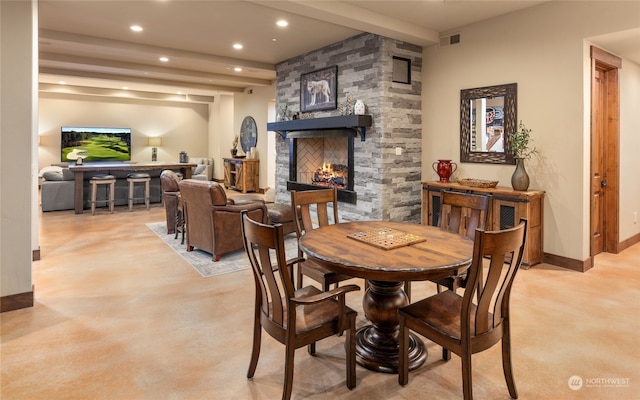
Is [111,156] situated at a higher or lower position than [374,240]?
higher

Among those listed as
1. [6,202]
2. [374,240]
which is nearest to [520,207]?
[374,240]

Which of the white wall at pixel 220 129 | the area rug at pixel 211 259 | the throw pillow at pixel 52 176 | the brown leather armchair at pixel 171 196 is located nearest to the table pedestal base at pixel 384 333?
the area rug at pixel 211 259

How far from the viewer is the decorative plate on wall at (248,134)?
33.6 ft

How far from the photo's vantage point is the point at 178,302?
330cm

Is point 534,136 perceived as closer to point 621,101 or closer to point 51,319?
point 621,101

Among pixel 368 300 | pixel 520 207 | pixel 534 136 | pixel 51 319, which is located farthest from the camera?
pixel 534 136

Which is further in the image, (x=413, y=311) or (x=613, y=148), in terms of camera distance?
(x=613, y=148)

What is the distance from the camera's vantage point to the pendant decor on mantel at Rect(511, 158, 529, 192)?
4273 mm

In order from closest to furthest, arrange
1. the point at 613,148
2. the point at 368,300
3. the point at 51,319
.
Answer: the point at 368,300 → the point at 51,319 → the point at 613,148

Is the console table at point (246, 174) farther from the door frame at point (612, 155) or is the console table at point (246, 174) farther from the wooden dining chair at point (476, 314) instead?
the wooden dining chair at point (476, 314)

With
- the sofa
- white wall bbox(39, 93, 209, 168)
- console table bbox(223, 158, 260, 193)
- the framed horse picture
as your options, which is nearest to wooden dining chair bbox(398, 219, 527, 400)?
the framed horse picture

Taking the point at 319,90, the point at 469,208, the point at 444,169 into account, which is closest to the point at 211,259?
the point at 469,208

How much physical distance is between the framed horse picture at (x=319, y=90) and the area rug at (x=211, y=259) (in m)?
2.23

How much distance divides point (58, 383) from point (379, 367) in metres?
1.76
